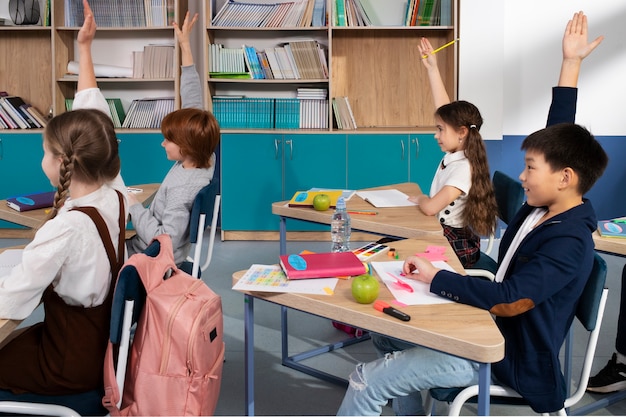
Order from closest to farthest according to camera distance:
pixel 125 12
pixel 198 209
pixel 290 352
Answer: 1. pixel 198 209
2. pixel 290 352
3. pixel 125 12

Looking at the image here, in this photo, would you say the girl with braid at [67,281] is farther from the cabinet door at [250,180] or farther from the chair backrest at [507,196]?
the cabinet door at [250,180]

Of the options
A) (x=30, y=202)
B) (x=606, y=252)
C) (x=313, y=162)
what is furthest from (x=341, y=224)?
(x=313, y=162)

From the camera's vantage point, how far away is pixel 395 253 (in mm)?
2381

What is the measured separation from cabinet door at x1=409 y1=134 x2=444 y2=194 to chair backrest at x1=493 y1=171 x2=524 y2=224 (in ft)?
6.52

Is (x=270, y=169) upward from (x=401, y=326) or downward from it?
upward

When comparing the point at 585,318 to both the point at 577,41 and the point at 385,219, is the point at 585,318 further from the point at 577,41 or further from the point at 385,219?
the point at 577,41

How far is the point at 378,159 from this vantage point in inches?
217

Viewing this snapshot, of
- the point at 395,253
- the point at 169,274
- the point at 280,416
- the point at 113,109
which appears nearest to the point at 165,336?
the point at 169,274

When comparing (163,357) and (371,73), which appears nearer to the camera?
(163,357)

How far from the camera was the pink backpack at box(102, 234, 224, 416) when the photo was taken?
1.87 metres

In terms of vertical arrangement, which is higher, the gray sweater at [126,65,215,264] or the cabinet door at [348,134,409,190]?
the cabinet door at [348,134,409,190]

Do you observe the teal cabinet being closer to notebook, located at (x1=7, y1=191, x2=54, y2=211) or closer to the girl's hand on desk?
notebook, located at (x1=7, y1=191, x2=54, y2=211)

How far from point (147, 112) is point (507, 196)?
3.29 metres

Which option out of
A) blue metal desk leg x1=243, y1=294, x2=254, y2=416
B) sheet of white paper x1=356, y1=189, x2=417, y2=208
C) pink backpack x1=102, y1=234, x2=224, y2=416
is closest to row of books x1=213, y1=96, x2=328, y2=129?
sheet of white paper x1=356, y1=189, x2=417, y2=208
